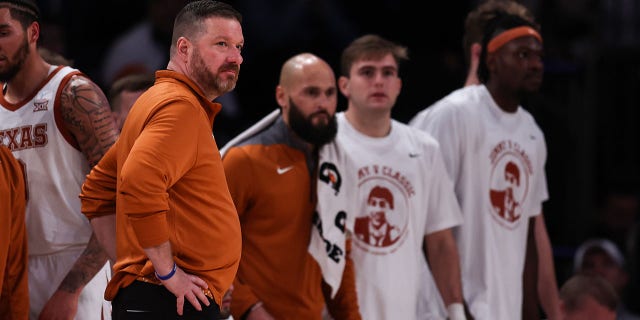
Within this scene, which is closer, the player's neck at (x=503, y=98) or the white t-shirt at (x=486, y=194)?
the white t-shirt at (x=486, y=194)

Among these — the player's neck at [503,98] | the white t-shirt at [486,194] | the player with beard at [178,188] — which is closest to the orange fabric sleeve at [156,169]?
the player with beard at [178,188]

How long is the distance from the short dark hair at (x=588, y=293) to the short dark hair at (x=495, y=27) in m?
1.06

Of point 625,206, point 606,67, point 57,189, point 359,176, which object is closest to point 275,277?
point 359,176

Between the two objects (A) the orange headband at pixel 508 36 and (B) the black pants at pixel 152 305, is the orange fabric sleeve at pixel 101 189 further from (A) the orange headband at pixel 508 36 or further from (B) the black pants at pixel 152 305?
(A) the orange headband at pixel 508 36

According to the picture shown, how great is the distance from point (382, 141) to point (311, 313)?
89 centimetres

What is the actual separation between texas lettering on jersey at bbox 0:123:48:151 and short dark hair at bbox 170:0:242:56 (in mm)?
741

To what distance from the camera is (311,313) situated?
16.0 feet

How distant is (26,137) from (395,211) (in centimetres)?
172

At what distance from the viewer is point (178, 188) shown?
356 centimetres

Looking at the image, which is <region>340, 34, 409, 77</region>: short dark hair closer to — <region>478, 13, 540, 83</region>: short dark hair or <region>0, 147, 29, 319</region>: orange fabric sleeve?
<region>478, 13, 540, 83</region>: short dark hair

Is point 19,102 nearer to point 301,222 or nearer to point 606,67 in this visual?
point 301,222

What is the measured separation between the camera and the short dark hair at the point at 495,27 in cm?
569

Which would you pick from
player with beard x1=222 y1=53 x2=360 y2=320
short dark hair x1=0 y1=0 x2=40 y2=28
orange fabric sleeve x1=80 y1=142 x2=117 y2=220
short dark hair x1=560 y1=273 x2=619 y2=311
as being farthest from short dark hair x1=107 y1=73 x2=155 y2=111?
short dark hair x1=560 y1=273 x2=619 y2=311

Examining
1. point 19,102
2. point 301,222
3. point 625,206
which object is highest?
point 19,102
